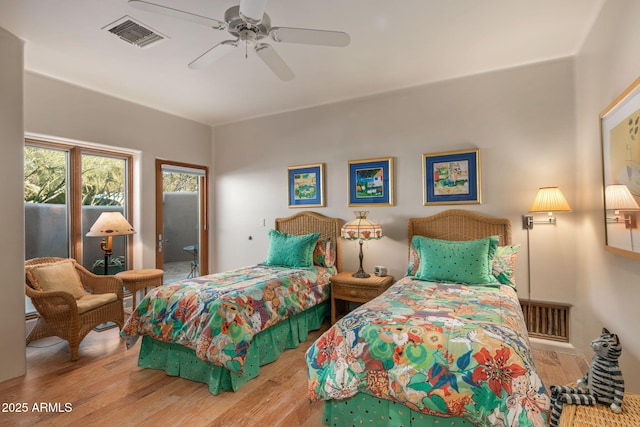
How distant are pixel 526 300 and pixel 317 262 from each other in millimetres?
2175

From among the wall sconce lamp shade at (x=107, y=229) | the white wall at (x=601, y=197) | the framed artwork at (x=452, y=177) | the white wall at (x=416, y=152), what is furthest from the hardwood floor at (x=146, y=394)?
the framed artwork at (x=452, y=177)

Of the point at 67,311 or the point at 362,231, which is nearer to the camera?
the point at 67,311

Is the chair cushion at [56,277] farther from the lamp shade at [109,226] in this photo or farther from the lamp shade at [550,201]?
the lamp shade at [550,201]

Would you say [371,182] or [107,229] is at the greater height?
[371,182]

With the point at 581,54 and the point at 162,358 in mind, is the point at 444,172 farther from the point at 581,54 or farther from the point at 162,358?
the point at 162,358

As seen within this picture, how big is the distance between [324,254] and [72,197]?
296 cm

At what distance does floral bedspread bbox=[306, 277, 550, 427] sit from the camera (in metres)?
1.50

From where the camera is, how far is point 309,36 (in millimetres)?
2068

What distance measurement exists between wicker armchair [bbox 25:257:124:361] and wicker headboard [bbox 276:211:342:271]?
6.91ft

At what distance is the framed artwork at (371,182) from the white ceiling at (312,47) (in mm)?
859

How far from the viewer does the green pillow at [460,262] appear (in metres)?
2.80

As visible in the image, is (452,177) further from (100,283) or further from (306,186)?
(100,283)

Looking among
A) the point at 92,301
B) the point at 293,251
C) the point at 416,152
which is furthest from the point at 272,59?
the point at 92,301

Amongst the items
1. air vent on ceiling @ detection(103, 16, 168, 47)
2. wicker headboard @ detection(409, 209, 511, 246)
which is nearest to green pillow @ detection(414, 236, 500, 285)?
wicker headboard @ detection(409, 209, 511, 246)
